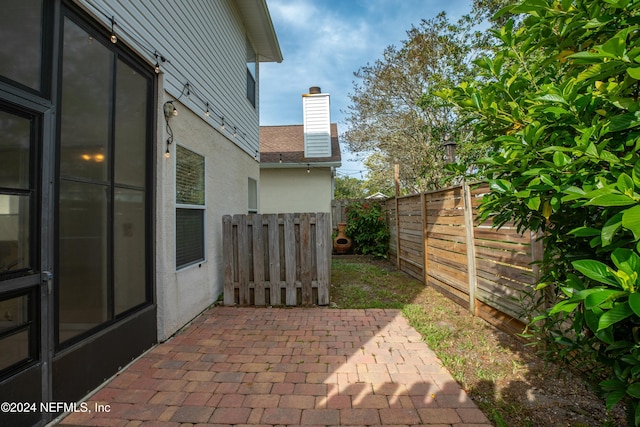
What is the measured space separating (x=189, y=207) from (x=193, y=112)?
1305 mm

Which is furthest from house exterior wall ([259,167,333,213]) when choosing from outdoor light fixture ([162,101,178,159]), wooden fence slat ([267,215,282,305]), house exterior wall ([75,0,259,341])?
outdoor light fixture ([162,101,178,159])

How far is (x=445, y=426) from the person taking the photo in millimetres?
1981

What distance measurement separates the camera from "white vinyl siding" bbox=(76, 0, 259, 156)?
2895 mm

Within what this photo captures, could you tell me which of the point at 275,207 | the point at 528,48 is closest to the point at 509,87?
the point at 528,48

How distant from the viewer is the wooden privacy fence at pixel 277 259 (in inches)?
181

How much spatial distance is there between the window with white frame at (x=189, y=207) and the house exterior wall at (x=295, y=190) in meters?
6.29

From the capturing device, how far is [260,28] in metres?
6.77

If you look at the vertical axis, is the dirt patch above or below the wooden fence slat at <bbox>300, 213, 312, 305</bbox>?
below

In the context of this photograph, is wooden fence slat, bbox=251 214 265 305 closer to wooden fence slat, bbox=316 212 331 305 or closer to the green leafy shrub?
wooden fence slat, bbox=316 212 331 305

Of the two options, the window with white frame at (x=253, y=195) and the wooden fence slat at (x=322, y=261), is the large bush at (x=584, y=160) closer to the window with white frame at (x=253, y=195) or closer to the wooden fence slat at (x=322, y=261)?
the wooden fence slat at (x=322, y=261)

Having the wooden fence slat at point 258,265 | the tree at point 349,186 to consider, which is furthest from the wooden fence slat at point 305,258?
the tree at point 349,186

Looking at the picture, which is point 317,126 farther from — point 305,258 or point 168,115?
point 168,115

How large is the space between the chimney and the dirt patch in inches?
258

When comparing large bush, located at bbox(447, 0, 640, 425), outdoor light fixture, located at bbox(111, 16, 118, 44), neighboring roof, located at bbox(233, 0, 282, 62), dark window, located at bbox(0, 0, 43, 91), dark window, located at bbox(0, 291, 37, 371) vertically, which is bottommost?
dark window, located at bbox(0, 291, 37, 371)
